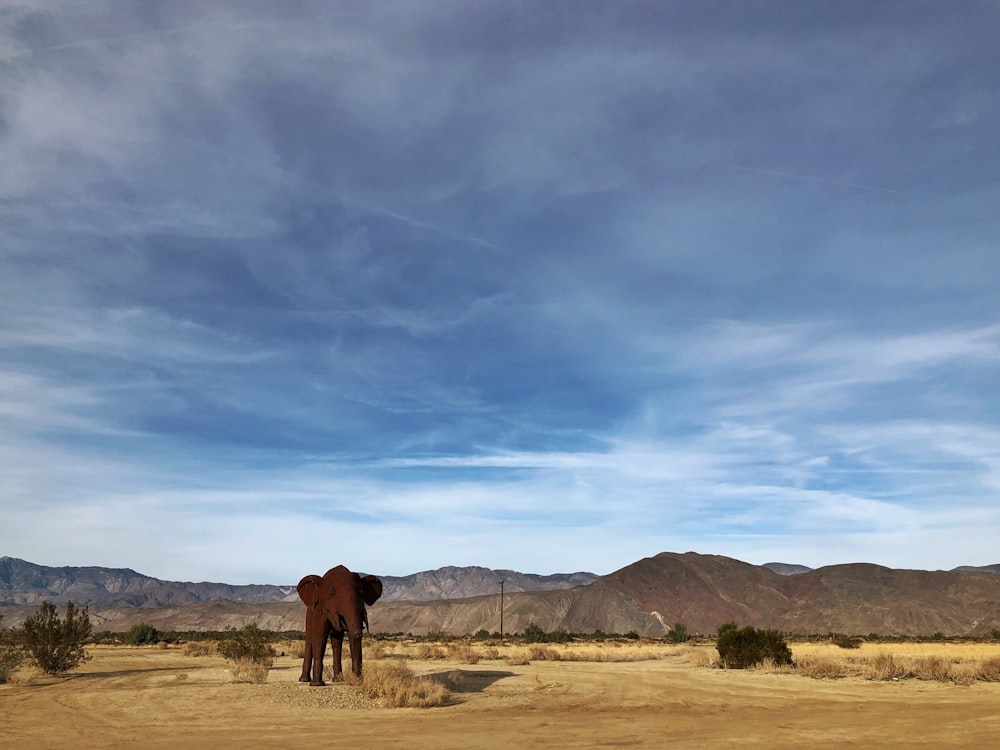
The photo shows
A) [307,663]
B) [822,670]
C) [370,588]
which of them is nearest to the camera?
[307,663]

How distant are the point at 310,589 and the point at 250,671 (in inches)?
151

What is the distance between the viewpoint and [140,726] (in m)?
15.4

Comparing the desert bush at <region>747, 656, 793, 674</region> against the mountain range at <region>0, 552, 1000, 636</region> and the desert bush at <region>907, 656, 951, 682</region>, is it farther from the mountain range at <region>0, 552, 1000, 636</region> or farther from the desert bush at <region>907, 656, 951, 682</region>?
the mountain range at <region>0, 552, 1000, 636</region>

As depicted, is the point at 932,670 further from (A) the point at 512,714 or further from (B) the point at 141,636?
(B) the point at 141,636

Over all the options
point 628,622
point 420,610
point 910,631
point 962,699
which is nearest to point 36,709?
point 962,699

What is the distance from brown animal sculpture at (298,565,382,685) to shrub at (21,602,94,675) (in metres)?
10.0

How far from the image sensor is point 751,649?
33000 millimetres

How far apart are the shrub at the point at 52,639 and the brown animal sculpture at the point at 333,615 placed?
1001 cm

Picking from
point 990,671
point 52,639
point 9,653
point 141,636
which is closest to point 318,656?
point 52,639

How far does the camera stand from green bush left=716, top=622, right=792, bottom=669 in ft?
106

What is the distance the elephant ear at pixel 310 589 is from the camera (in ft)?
73.1

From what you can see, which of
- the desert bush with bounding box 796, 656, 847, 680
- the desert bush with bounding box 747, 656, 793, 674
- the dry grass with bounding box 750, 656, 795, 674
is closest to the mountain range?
the desert bush with bounding box 747, 656, 793, 674

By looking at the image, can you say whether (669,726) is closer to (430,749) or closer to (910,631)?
(430,749)

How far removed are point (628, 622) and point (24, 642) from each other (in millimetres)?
111893
